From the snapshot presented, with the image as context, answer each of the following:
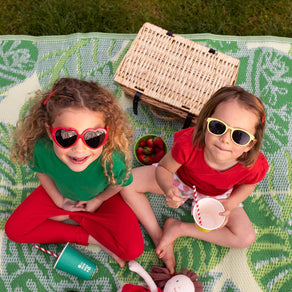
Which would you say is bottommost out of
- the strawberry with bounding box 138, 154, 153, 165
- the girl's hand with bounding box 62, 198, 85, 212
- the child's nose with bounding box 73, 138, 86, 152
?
the girl's hand with bounding box 62, 198, 85, 212

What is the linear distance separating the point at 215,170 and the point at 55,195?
0.72 meters

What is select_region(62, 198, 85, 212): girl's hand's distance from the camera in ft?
4.78

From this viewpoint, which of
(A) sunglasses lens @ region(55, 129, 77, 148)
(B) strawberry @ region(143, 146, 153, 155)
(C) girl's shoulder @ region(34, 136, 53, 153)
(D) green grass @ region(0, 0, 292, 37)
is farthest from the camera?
(D) green grass @ region(0, 0, 292, 37)

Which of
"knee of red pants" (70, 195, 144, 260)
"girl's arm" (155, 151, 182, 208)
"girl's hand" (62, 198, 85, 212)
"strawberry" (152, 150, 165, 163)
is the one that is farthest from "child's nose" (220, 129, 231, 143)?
"girl's hand" (62, 198, 85, 212)

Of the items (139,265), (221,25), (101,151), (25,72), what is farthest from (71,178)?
(221,25)

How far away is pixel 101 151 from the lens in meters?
1.17

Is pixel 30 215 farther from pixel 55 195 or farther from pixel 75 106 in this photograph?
pixel 75 106

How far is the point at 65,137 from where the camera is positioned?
1020mm

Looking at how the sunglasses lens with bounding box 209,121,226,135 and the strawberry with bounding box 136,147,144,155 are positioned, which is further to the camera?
the strawberry with bounding box 136,147,144,155

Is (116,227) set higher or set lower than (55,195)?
lower

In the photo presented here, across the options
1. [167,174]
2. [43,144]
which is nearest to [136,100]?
[167,174]

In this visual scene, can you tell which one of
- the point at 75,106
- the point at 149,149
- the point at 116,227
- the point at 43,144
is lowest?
Answer: the point at 116,227

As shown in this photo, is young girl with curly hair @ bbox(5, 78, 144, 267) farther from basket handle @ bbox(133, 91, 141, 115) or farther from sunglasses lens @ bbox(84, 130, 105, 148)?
basket handle @ bbox(133, 91, 141, 115)

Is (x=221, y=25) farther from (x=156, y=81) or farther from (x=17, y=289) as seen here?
(x=17, y=289)
